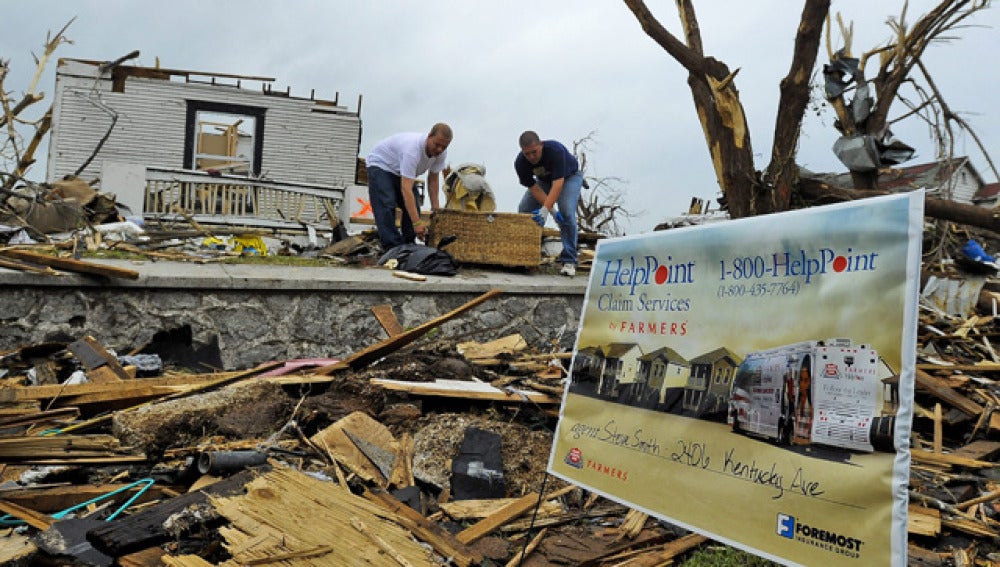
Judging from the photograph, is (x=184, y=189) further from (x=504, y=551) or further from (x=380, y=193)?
(x=504, y=551)

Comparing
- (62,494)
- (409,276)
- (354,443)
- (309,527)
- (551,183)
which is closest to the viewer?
(309,527)

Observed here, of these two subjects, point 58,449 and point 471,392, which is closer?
point 58,449

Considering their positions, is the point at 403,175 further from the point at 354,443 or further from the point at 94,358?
the point at 354,443

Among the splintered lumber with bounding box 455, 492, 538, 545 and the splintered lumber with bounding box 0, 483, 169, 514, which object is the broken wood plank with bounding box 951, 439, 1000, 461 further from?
the splintered lumber with bounding box 0, 483, 169, 514

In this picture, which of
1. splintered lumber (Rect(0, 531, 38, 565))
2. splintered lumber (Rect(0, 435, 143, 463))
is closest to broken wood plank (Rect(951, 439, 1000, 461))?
splintered lumber (Rect(0, 435, 143, 463))

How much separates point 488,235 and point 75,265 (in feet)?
16.0

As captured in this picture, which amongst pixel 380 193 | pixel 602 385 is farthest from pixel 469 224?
pixel 602 385

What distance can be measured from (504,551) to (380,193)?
22.6 ft

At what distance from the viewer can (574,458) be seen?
3543mm

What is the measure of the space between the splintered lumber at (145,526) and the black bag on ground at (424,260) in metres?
5.69

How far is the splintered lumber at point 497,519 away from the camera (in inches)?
158

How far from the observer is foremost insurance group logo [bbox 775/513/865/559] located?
7.93 ft

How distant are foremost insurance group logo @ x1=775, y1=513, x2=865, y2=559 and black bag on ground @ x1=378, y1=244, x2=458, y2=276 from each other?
7.34 metres

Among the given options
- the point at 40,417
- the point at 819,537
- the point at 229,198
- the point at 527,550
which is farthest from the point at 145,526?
the point at 229,198
